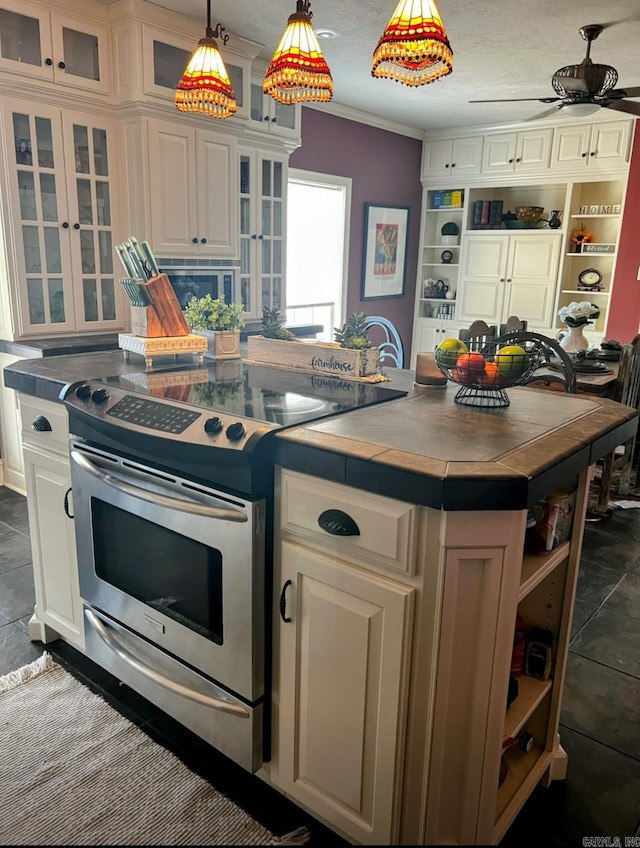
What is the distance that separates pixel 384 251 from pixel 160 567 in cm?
493

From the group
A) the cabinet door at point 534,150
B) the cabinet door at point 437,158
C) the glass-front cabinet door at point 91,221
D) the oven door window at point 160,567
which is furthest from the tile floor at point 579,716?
the cabinet door at point 437,158

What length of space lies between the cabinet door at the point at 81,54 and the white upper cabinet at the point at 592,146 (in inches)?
152

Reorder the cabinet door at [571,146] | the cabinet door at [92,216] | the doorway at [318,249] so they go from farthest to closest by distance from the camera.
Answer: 1. the cabinet door at [571,146]
2. the doorway at [318,249]
3. the cabinet door at [92,216]

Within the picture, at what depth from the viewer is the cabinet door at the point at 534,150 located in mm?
5535

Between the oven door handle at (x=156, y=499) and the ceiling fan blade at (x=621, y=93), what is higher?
the ceiling fan blade at (x=621, y=93)

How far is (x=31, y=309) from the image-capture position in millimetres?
3301

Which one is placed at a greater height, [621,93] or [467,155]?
[467,155]

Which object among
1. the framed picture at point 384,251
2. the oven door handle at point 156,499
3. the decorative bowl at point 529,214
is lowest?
the oven door handle at point 156,499

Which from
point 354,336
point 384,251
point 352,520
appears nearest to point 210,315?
point 354,336

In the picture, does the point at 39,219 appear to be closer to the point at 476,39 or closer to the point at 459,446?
the point at 476,39

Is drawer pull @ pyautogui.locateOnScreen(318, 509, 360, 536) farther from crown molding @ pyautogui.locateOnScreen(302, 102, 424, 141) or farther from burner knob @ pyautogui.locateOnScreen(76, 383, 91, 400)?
crown molding @ pyautogui.locateOnScreen(302, 102, 424, 141)

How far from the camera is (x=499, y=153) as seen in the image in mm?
5832

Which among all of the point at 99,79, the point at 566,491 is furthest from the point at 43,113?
the point at 566,491

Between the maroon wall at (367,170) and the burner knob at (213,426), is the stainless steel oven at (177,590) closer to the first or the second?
the burner knob at (213,426)
